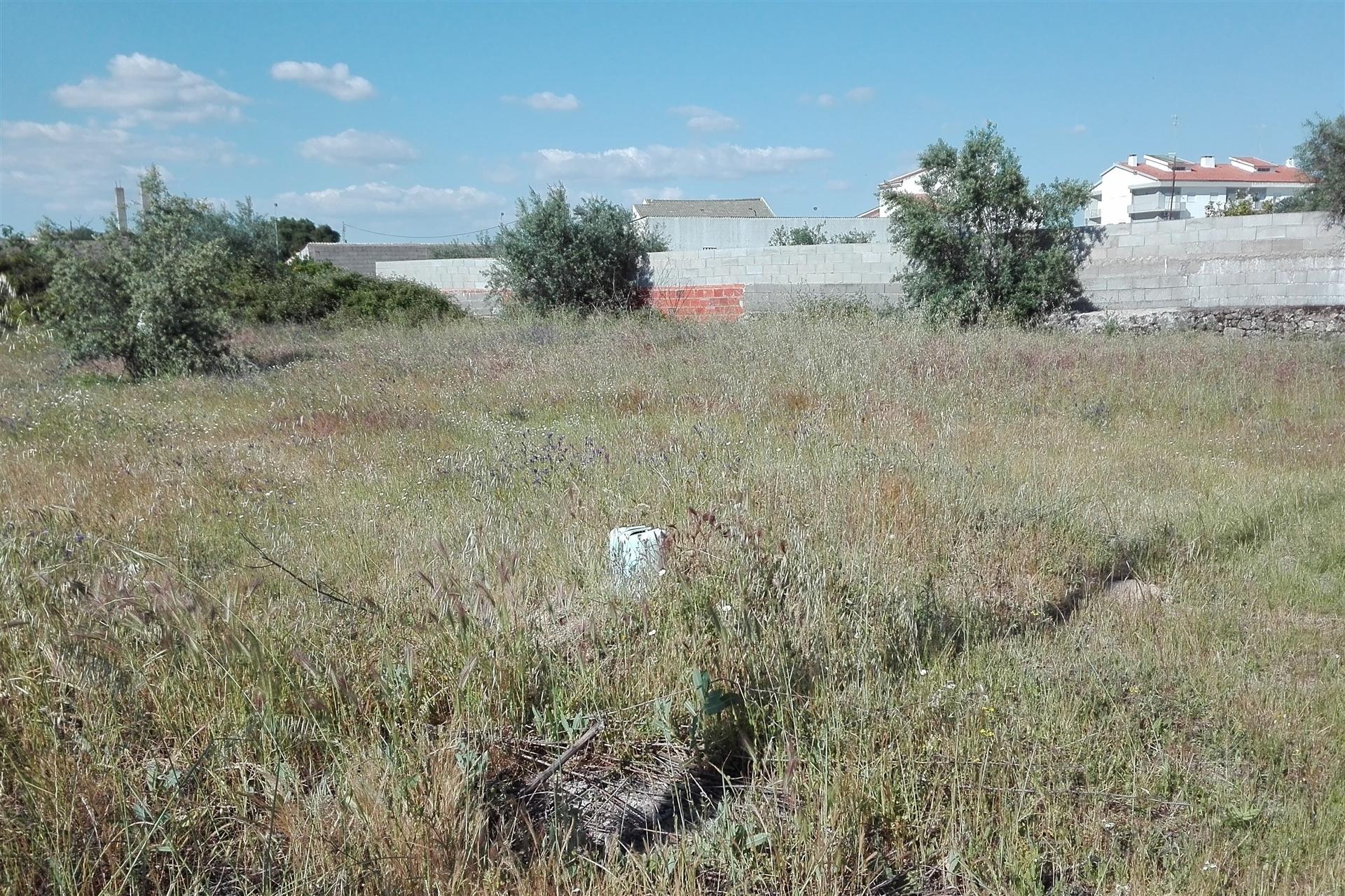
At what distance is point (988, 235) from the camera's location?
14.9 meters

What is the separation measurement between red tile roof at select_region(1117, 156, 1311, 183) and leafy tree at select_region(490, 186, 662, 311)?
67.9m

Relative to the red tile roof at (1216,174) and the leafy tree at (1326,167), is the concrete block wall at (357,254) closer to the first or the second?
the leafy tree at (1326,167)

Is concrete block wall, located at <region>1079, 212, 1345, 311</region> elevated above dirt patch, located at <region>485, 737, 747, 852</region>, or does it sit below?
above

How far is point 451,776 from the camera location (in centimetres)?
224

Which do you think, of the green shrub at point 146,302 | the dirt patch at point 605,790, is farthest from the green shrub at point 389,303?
the dirt patch at point 605,790

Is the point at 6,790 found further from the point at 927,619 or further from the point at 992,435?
the point at 992,435

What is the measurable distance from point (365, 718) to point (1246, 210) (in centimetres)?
4314

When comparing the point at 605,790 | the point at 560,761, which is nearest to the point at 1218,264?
the point at 605,790

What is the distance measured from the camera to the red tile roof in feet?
235

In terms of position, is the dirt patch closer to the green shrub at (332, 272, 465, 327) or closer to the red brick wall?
the red brick wall

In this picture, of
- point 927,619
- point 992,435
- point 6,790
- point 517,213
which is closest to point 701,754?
point 927,619

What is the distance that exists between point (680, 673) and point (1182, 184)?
83.4 meters

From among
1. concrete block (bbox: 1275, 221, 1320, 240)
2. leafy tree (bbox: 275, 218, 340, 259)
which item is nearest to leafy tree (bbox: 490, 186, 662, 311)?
concrete block (bbox: 1275, 221, 1320, 240)

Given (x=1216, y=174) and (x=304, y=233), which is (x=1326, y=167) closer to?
(x=304, y=233)
